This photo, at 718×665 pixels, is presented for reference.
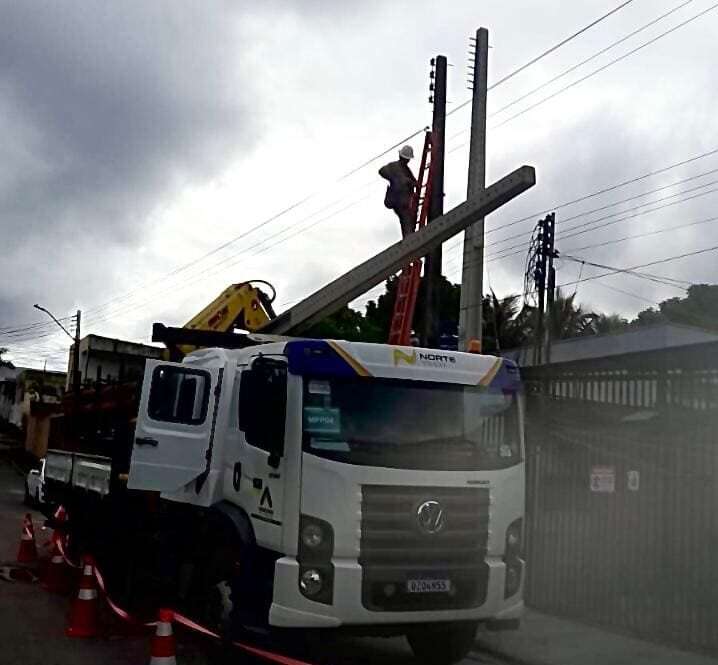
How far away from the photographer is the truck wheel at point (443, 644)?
853 cm

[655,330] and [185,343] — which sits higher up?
[655,330]

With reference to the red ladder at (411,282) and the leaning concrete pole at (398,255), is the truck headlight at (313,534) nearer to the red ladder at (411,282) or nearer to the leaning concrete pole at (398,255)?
the leaning concrete pole at (398,255)

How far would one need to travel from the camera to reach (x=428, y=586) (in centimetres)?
774

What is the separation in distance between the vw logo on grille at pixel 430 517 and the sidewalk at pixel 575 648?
78.0 inches

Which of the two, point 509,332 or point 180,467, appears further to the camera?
point 509,332

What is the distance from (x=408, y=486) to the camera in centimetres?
769

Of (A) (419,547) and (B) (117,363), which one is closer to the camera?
(A) (419,547)

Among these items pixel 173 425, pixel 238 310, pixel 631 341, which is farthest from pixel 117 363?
pixel 631 341

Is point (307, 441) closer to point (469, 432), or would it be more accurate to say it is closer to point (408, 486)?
point (408, 486)

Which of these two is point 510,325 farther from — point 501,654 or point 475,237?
point 501,654

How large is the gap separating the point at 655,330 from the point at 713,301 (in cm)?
2347

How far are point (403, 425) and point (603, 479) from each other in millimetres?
3601

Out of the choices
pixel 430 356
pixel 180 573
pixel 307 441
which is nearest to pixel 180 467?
pixel 180 573

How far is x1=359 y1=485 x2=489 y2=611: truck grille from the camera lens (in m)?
7.55
